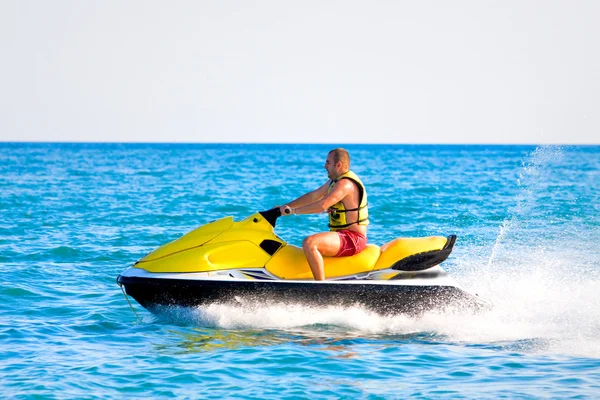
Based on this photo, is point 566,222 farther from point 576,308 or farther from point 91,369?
point 91,369

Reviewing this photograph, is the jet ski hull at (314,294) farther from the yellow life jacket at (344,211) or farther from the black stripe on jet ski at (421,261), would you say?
the yellow life jacket at (344,211)

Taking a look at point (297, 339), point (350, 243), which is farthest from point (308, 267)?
point (297, 339)

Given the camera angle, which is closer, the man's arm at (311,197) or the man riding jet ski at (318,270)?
the man riding jet ski at (318,270)

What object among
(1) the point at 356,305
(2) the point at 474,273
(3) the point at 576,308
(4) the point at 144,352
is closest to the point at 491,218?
(2) the point at 474,273

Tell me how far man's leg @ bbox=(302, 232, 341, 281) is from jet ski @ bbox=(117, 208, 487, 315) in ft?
0.32

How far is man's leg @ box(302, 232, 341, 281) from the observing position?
7.66 m

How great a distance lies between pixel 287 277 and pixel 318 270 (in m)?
0.33

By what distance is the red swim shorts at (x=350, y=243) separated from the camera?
7809 mm

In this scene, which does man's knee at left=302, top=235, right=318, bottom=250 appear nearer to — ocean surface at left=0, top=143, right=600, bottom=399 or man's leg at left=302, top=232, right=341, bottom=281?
man's leg at left=302, top=232, right=341, bottom=281

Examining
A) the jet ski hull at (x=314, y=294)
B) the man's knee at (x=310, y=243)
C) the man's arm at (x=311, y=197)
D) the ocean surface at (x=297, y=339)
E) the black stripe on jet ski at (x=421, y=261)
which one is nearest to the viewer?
the ocean surface at (x=297, y=339)

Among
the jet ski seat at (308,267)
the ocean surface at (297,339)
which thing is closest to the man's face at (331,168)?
the jet ski seat at (308,267)

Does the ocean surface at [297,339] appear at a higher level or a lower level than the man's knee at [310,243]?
lower

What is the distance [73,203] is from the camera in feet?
76.7

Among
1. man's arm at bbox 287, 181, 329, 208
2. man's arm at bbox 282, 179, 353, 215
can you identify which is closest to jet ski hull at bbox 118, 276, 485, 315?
man's arm at bbox 282, 179, 353, 215
